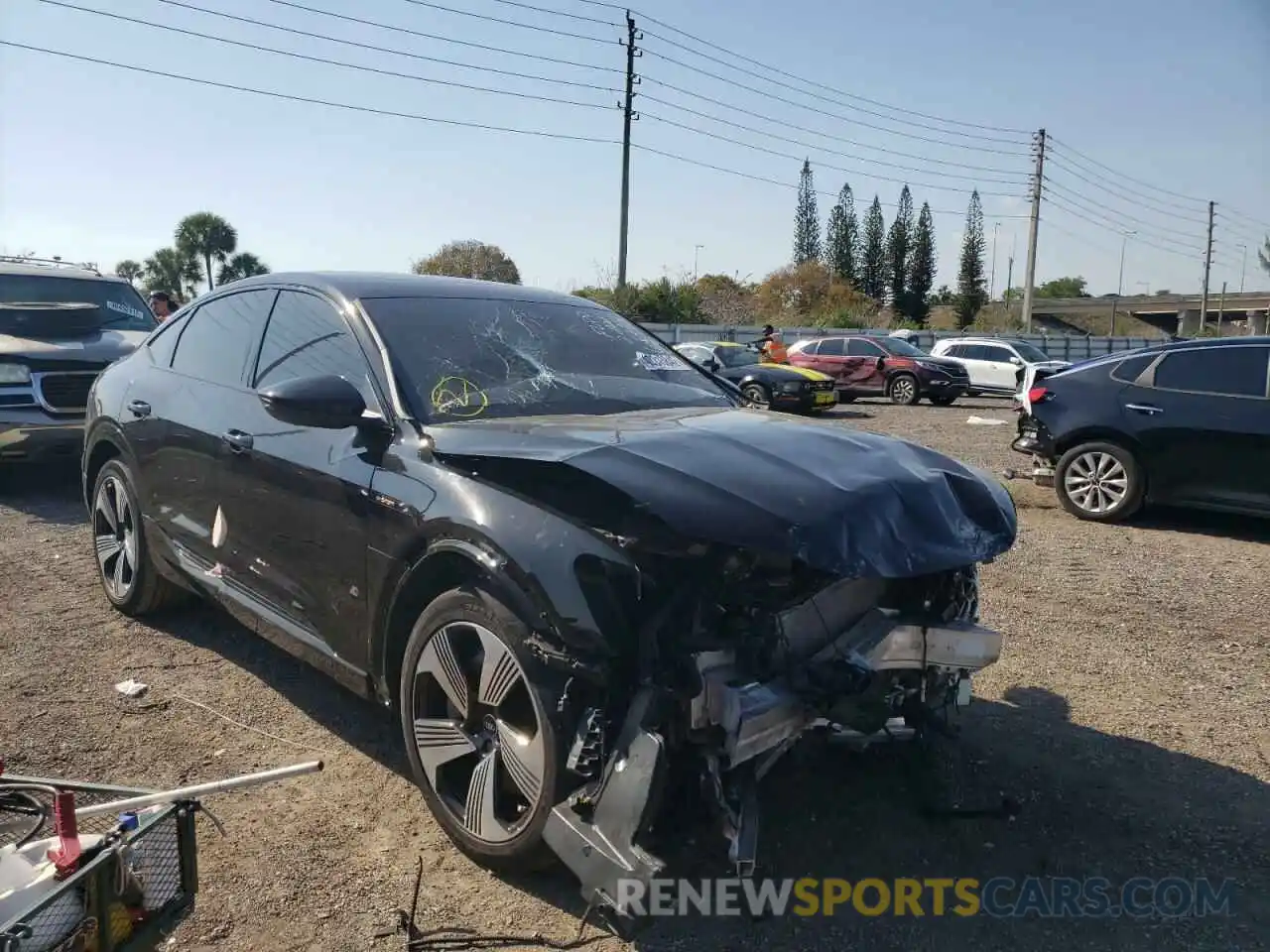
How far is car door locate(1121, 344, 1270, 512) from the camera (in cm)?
743

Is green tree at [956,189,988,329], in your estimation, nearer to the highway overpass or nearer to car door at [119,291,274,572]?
the highway overpass

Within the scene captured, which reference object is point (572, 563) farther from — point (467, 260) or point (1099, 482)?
point (467, 260)

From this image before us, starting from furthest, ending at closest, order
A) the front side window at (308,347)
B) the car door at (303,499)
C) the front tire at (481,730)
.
A: the front side window at (308,347) < the car door at (303,499) < the front tire at (481,730)

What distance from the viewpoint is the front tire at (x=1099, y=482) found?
26.3ft

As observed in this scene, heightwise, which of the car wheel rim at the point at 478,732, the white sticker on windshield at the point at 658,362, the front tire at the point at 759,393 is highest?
the white sticker on windshield at the point at 658,362

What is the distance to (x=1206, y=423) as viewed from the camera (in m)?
7.66

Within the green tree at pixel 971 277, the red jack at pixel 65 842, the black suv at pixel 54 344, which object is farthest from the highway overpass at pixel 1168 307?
the red jack at pixel 65 842

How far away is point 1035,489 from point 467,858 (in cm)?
809

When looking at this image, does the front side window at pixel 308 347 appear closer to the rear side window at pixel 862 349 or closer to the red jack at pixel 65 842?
the red jack at pixel 65 842

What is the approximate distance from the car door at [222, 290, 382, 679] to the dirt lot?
1.69ft

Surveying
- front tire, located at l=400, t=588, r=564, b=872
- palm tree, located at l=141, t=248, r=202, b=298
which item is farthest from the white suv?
palm tree, located at l=141, t=248, r=202, b=298

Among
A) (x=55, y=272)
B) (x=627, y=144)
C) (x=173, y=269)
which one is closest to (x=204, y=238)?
(x=173, y=269)

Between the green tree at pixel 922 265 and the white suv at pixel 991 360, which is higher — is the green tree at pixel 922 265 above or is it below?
above

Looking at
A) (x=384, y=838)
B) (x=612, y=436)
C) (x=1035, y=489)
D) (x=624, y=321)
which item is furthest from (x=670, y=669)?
(x=1035, y=489)
